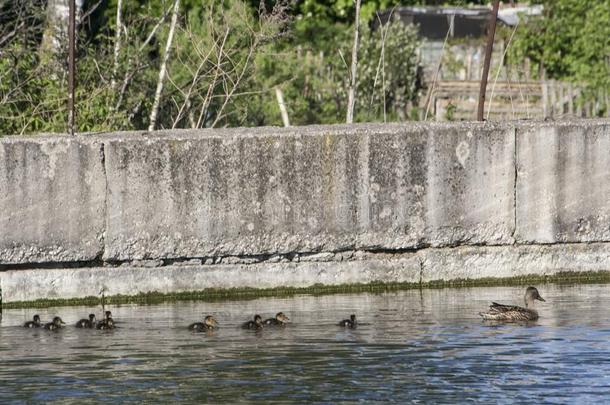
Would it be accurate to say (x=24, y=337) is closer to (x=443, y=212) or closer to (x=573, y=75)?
(x=443, y=212)

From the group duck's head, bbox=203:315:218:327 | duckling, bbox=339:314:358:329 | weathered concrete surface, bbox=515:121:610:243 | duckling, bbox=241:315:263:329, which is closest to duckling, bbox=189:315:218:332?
duck's head, bbox=203:315:218:327

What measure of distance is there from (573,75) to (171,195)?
55.4 feet

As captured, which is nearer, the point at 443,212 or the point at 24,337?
the point at 24,337

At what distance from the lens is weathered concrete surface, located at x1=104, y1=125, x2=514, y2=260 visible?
42.4 feet

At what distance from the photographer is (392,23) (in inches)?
1190

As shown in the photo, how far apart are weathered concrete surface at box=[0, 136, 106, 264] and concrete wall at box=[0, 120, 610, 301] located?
11mm

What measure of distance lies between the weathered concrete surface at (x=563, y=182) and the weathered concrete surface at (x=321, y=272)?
0.19 metres

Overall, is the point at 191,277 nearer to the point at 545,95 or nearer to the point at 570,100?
the point at 570,100

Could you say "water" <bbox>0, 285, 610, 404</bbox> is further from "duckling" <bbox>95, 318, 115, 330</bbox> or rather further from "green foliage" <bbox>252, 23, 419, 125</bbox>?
"green foliage" <bbox>252, 23, 419, 125</bbox>

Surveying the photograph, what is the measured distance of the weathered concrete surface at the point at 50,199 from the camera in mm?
12695

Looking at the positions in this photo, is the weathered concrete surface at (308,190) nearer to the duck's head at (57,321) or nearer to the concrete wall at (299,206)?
the concrete wall at (299,206)

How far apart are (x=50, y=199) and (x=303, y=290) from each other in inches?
100.0

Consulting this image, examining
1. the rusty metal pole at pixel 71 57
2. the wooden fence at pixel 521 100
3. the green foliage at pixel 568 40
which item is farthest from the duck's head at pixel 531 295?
the green foliage at pixel 568 40

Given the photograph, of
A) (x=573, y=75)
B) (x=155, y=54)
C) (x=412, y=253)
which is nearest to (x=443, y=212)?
(x=412, y=253)
